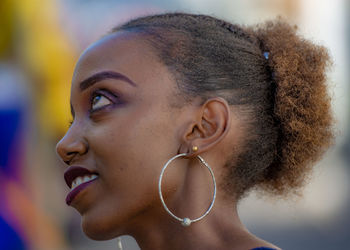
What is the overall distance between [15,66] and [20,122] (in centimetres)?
67

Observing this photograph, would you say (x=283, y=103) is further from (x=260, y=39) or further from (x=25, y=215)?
(x=25, y=215)

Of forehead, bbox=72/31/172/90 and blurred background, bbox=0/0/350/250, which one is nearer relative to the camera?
forehead, bbox=72/31/172/90

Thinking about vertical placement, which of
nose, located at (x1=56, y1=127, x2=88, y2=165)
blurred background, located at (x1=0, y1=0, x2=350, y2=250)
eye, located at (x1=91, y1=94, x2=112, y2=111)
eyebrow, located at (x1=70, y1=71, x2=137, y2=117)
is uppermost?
blurred background, located at (x1=0, y1=0, x2=350, y2=250)

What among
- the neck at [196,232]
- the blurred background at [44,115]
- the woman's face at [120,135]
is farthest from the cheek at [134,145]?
the blurred background at [44,115]

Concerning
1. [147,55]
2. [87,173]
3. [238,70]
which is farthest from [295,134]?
[87,173]

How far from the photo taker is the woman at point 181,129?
1.91 m

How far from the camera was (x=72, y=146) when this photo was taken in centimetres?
196

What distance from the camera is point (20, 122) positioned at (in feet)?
19.0

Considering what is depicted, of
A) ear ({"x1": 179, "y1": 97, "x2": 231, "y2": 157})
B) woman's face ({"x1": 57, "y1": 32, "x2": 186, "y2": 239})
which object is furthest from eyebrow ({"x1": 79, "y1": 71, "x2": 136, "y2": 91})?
ear ({"x1": 179, "y1": 97, "x2": 231, "y2": 157})

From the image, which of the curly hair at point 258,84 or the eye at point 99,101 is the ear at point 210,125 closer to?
the curly hair at point 258,84

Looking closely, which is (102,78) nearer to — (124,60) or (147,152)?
(124,60)

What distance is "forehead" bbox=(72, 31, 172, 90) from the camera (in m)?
2.00

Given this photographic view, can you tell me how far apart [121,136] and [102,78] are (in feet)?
0.84

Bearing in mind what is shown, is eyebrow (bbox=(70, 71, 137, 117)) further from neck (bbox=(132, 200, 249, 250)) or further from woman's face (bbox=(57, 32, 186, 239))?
neck (bbox=(132, 200, 249, 250))
